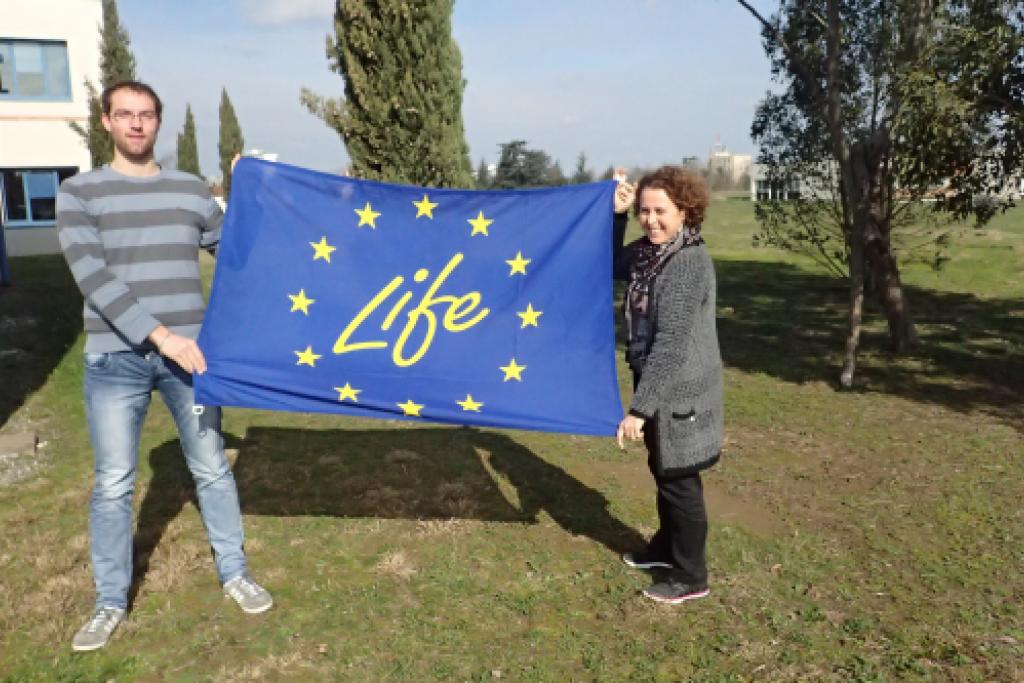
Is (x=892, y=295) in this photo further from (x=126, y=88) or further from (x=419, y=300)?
(x=126, y=88)

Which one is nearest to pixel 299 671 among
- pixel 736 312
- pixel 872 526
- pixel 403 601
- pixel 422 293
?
pixel 403 601

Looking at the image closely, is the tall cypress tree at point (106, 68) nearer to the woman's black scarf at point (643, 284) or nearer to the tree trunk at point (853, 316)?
the tree trunk at point (853, 316)

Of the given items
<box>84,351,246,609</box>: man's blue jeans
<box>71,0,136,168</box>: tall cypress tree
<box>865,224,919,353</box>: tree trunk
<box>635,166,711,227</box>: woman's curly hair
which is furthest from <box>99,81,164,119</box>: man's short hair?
<box>71,0,136,168</box>: tall cypress tree

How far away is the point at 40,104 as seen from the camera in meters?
24.8

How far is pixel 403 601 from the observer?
15.0 feet

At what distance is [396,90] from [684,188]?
310 inches

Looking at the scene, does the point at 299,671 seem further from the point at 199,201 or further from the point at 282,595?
the point at 199,201

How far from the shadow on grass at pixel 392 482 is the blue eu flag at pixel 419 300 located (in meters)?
1.50

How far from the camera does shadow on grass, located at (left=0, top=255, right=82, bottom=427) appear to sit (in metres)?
9.83

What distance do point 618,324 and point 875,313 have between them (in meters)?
5.15

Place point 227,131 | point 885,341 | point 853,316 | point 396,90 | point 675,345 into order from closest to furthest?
1. point 675,345
2. point 853,316
3. point 396,90
4. point 885,341
5. point 227,131

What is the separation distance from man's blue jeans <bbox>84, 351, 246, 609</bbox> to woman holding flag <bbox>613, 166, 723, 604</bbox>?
218 cm

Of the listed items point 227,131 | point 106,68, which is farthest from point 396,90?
point 227,131

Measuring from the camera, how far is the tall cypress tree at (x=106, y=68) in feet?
80.1
